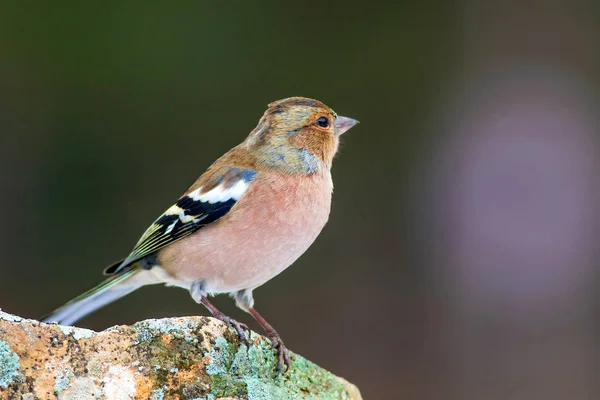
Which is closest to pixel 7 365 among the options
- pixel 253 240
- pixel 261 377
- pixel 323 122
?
pixel 261 377

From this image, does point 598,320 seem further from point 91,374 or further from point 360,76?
point 91,374

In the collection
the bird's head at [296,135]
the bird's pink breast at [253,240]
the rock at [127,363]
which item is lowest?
the rock at [127,363]

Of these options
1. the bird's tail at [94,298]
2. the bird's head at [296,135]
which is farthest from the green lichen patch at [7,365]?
the bird's head at [296,135]

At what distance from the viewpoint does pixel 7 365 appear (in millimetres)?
1699

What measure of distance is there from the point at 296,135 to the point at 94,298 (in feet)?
3.10

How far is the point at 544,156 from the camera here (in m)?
6.25

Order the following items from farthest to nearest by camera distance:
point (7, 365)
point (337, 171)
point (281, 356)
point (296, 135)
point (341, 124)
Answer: point (337, 171)
point (341, 124)
point (296, 135)
point (281, 356)
point (7, 365)

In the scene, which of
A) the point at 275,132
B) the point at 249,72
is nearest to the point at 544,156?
the point at 249,72

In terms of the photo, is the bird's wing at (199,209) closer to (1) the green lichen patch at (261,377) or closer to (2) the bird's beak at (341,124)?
(2) the bird's beak at (341,124)

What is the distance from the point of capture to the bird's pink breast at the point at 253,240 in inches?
98.0

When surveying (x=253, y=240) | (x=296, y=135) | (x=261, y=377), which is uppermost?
(x=296, y=135)

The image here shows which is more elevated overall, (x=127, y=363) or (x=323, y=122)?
(x=323, y=122)

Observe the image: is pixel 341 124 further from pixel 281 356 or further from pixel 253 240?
pixel 281 356

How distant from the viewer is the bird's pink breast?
8.16 feet
